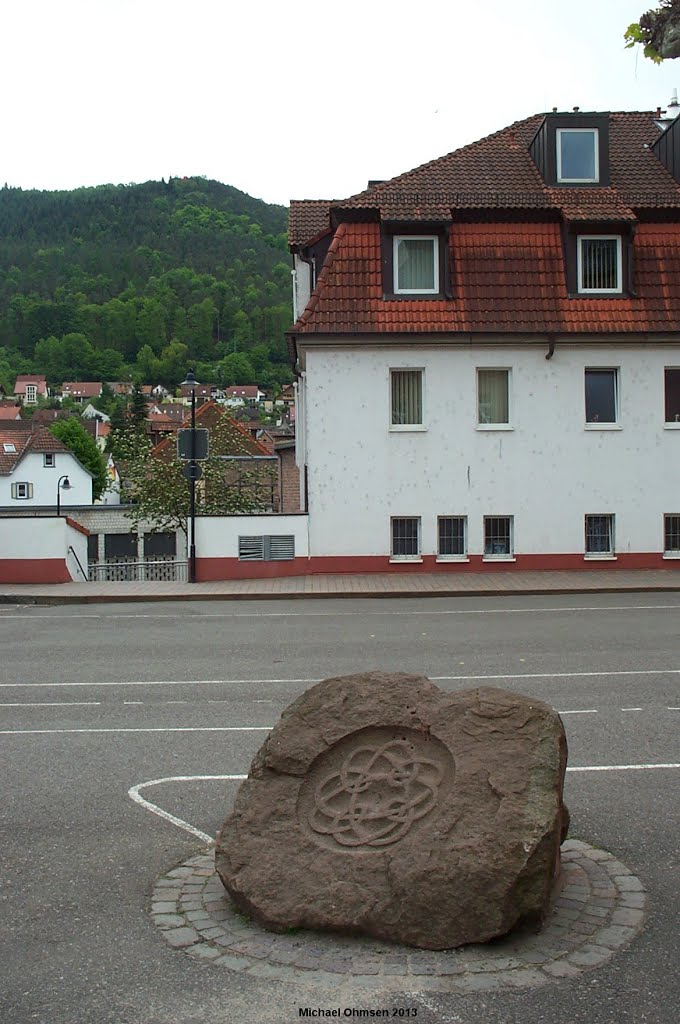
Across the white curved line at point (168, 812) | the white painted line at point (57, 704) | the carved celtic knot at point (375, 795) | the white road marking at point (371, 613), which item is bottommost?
the white curved line at point (168, 812)

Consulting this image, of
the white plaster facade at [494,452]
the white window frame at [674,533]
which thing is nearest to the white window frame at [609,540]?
the white plaster facade at [494,452]

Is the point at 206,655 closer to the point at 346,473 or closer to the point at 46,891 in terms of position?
the point at 46,891

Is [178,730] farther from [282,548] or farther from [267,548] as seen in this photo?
[282,548]

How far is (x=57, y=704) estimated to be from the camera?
12.0m

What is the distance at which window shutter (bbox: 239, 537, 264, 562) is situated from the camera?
85.6 feet

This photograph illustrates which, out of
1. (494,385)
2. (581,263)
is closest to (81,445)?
(494,385)

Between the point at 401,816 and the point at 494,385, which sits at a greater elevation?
the point at 494,385

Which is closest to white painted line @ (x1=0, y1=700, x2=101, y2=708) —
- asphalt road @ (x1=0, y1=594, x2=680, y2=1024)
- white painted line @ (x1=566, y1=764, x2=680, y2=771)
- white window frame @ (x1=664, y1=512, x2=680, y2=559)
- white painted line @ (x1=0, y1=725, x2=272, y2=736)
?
asphalt road @ (x1=0, y1=594, x2=680, y2=1024)

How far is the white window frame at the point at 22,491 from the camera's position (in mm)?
103312

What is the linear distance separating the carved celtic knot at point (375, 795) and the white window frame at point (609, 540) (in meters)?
20.9

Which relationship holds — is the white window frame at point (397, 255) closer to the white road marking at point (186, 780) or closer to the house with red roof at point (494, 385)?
the house with red roof at point (494, 385)

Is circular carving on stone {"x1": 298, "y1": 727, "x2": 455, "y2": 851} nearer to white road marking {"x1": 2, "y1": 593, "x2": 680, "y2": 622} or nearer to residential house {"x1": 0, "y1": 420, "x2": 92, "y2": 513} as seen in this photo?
white road marking {"x1": 2, "y1": 593, "x2": 680, "y2": 622}

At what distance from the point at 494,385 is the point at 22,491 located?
274 feet

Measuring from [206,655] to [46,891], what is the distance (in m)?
9.28
